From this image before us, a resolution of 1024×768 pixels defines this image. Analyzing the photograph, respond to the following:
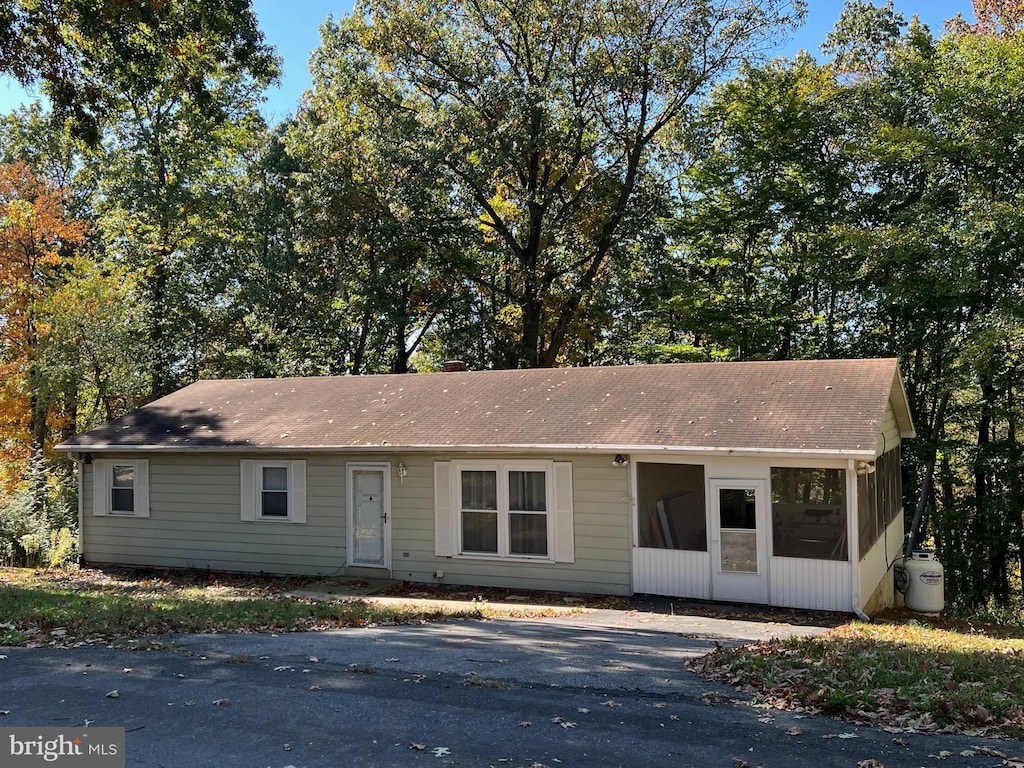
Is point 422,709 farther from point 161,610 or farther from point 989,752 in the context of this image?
point 161,610

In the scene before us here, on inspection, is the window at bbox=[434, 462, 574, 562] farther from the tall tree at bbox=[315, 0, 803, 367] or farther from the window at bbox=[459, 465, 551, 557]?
the tall tree at bbox=[315, 0, 803, 367]

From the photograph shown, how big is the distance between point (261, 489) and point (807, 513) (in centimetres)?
997

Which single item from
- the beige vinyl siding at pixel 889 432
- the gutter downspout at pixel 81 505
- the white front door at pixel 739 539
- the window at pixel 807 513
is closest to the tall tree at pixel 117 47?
the gutter downspout at pixel 81 505

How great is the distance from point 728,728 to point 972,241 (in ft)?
54.1

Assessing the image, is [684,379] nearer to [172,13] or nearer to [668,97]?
[172,13]

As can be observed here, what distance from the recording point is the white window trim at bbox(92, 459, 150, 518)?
16.6 meters

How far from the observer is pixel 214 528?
16.0m

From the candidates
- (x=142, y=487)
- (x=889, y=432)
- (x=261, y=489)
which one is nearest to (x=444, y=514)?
(x=261, y=489)

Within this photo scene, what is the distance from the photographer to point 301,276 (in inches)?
1078

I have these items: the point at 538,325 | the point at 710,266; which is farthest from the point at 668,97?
the point at 538,325

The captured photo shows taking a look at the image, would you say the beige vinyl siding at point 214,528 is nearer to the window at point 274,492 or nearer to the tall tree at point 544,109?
the window at point 274,492

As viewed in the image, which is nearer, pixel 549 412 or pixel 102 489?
pixel 549 412

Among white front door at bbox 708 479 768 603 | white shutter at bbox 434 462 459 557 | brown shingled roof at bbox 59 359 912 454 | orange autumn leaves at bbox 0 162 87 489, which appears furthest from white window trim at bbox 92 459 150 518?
white front door at bbox 708 479 768 603

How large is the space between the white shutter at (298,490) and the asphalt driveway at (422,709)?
6.71 meters
